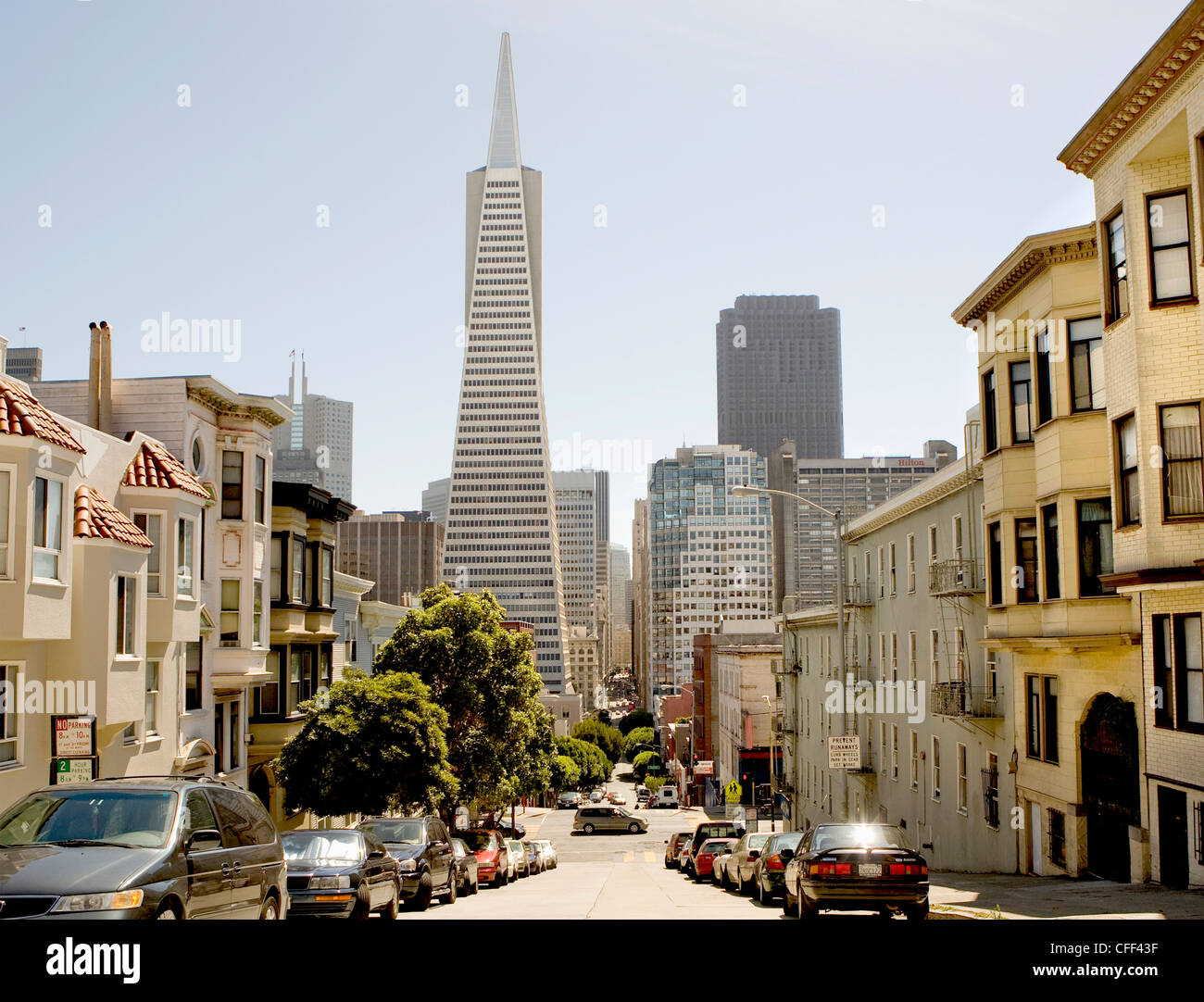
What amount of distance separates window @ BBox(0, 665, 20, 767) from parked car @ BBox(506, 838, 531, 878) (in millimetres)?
17806

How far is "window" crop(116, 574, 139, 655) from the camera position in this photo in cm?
2517

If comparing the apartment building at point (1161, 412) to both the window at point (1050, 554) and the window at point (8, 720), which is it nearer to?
the window at point (1050, 554)

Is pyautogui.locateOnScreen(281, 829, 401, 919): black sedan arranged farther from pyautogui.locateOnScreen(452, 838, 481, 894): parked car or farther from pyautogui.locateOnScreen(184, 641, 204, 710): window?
pyautogui.locateOnScreen(184, 641, 204, 710): window

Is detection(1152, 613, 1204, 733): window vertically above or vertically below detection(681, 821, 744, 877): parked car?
above

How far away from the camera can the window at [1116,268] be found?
2089 centimetres

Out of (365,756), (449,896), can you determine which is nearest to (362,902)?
(449,896)

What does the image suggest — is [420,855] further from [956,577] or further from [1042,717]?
[956,577]

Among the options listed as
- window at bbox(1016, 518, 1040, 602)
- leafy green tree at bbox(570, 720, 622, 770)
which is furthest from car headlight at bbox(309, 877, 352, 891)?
leafy green tree at bbox(570, 720, 622, 770)

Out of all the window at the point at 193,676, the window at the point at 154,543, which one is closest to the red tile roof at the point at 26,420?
the window at the point at 154,543

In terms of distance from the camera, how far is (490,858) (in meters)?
31.5

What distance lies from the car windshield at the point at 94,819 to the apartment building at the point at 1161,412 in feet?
49.2
